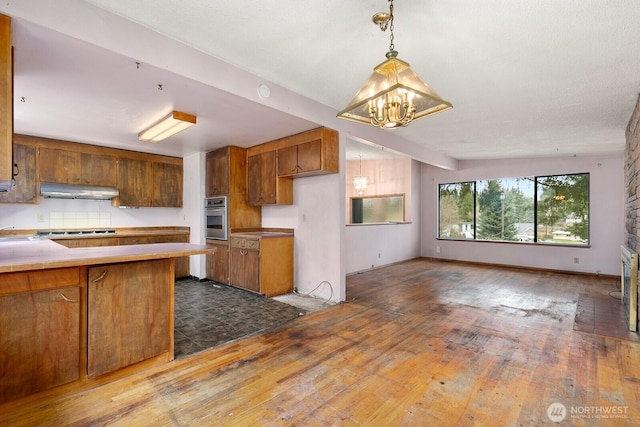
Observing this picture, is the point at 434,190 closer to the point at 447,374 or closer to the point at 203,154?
the point at 203,154

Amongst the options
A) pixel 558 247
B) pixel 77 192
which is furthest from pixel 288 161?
pixel 558 247

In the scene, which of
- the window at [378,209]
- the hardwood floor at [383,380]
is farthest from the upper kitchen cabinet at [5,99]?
the window at [378,209]

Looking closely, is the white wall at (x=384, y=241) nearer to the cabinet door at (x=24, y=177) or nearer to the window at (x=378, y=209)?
the window at (x=378, y=209)

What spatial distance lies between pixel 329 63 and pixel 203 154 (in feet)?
11.3

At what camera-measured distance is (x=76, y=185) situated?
447cm

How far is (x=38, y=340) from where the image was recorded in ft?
5.81

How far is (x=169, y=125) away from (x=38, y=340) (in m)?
2.43

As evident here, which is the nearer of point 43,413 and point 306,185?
point 43,413

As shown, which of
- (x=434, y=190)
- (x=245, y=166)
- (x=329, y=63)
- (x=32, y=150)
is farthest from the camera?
(x=434, y=190)

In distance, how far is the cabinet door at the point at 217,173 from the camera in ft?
15.7

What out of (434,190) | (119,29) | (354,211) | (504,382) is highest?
(119,29)

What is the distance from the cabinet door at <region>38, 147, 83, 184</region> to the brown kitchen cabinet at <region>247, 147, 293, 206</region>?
255cm

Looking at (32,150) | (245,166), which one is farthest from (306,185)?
(32,150)

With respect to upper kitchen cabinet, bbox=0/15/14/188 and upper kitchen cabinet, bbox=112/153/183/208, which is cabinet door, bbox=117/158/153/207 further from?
upper kitchen cabinet, bbox=0/15/14/188
